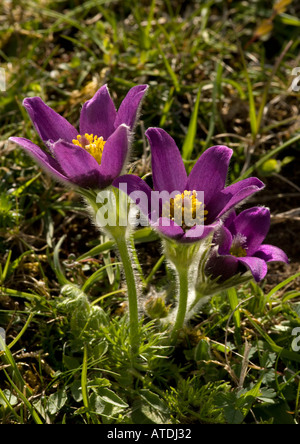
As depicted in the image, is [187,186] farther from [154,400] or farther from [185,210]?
[154,400]

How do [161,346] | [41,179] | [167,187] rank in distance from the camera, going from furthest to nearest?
1. [41,179]
2. [161,346]
3. [167,187]

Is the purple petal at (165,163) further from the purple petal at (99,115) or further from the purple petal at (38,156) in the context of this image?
the purple petal at (38,156)

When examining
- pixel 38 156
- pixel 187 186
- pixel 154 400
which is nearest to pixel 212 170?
pixel 187 186

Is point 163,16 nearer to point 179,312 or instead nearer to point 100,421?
point 179,312

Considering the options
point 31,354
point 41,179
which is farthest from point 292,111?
point 31,354

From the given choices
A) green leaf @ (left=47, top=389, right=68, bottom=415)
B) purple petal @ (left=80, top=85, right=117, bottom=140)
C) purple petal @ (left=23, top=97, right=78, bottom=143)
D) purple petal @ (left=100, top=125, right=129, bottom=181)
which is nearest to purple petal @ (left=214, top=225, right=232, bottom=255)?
purple petal @ (left=100, top=125, right=129, bottom=181)

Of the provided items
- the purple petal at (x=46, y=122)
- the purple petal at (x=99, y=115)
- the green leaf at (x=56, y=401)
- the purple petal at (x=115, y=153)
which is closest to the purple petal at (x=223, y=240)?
the purple petal at (x=115, y=153)

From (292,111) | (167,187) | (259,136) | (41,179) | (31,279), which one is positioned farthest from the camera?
(292,111)
